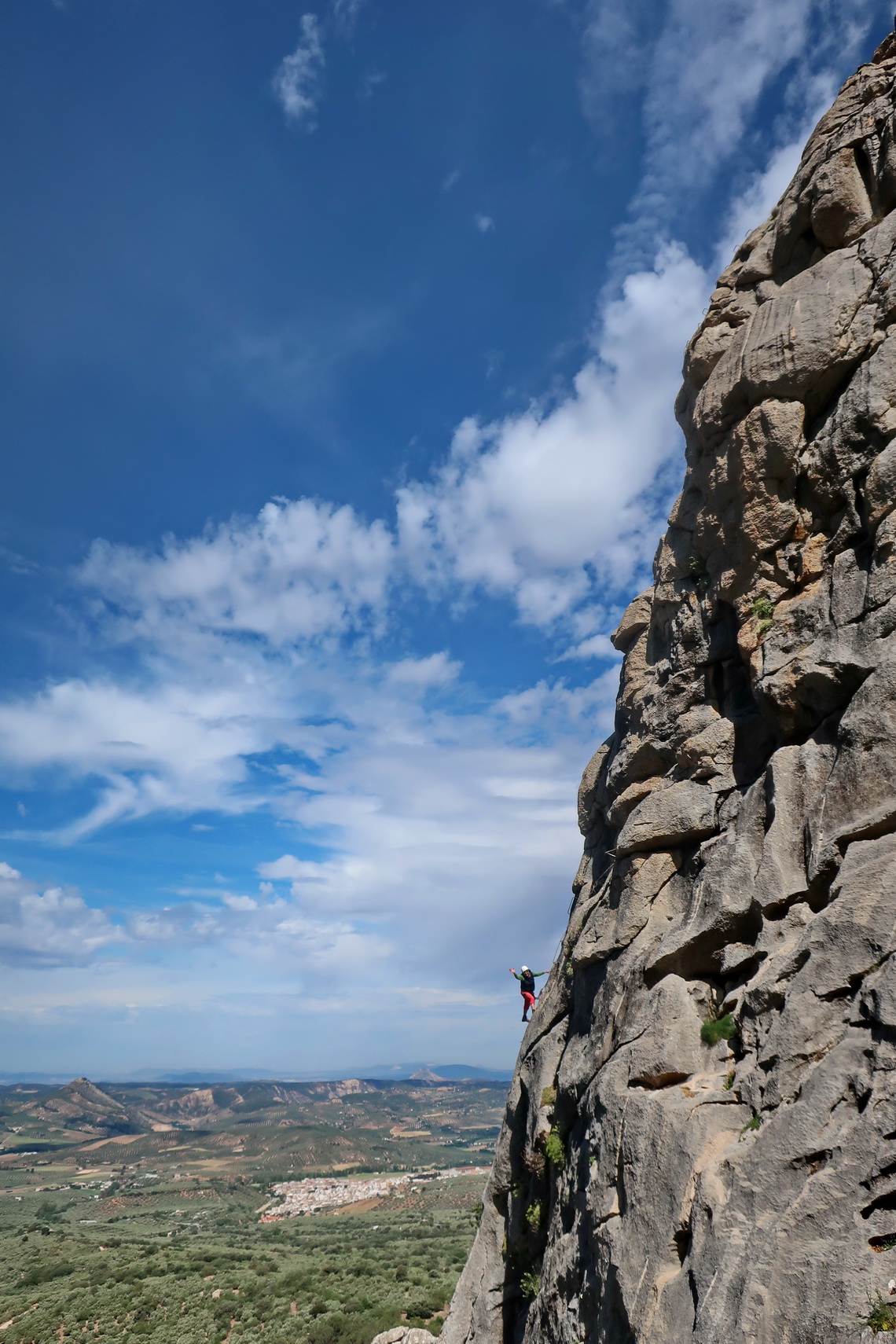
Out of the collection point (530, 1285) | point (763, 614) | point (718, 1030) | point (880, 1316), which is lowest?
point (530, 1285)

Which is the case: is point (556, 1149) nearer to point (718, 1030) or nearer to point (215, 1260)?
point (718, 1030)

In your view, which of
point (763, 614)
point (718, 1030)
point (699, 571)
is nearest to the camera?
point (718, 1030)

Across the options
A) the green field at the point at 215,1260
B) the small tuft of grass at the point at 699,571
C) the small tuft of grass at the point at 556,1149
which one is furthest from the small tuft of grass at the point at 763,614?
the green field at the point at 215,1260

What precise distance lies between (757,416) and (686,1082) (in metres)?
13.9

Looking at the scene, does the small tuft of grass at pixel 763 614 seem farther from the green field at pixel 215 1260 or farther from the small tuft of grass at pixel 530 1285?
the green field at pixel 215 1260

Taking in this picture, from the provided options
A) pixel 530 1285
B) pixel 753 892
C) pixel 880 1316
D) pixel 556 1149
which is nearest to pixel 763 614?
pixel 753 892

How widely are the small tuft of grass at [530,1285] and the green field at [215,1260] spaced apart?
26.2ft

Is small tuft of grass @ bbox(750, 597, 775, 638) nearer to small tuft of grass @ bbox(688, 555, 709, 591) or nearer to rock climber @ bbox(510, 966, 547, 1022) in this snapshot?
small tuft of grass @ bbox(688, 555, 709, 591)

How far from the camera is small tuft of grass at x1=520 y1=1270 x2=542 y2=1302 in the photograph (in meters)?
17.3

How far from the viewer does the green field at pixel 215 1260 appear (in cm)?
4003

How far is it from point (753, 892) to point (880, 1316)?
6687 millimetres

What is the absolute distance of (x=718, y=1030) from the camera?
42.5 ft

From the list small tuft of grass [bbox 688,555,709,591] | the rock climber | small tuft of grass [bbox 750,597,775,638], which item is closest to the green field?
the rock climber

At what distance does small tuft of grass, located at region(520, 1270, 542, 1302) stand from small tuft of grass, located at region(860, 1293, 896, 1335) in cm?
1226
